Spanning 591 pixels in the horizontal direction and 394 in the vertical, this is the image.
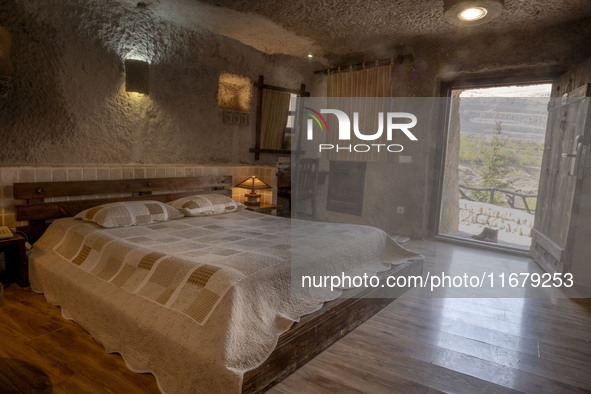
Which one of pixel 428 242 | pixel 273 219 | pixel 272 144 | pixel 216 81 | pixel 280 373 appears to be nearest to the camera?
pixel 280 373

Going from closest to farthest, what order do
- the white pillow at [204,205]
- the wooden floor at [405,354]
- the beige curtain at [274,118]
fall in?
the wooden floor at [405,354] < the white pillow at [204,205] < the beige curtain at [274,118]

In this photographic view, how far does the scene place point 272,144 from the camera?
5.00 meters

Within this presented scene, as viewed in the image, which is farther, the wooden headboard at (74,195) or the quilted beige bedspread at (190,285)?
the wooden headboard at (74,195)

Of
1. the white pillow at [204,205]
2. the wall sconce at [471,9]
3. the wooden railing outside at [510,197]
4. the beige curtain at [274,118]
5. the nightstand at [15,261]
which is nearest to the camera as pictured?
the nightstand at [15,261]

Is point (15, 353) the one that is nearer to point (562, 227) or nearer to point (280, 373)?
point (280, 373)

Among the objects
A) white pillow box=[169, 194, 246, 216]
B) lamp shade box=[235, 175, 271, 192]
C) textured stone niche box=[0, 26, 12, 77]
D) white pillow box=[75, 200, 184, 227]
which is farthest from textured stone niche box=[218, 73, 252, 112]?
textured stone niche box=[0, 26, 12, 77]

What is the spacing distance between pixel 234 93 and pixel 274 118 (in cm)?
70

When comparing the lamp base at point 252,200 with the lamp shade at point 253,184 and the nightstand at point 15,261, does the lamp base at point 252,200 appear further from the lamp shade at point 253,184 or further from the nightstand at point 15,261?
the nightstand at point 15,261

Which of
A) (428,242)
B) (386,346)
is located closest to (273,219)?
(386,346)

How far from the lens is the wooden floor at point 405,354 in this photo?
1677 millimetres

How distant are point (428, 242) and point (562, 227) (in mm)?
1551

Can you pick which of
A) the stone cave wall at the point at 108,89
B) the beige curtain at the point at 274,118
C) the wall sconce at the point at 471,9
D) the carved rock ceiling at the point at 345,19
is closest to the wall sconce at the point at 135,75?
the stone cave wall at the point at 108,89

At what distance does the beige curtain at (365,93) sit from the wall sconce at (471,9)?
59.1 inches

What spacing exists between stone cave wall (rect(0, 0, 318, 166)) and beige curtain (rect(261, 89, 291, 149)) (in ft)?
1.70
